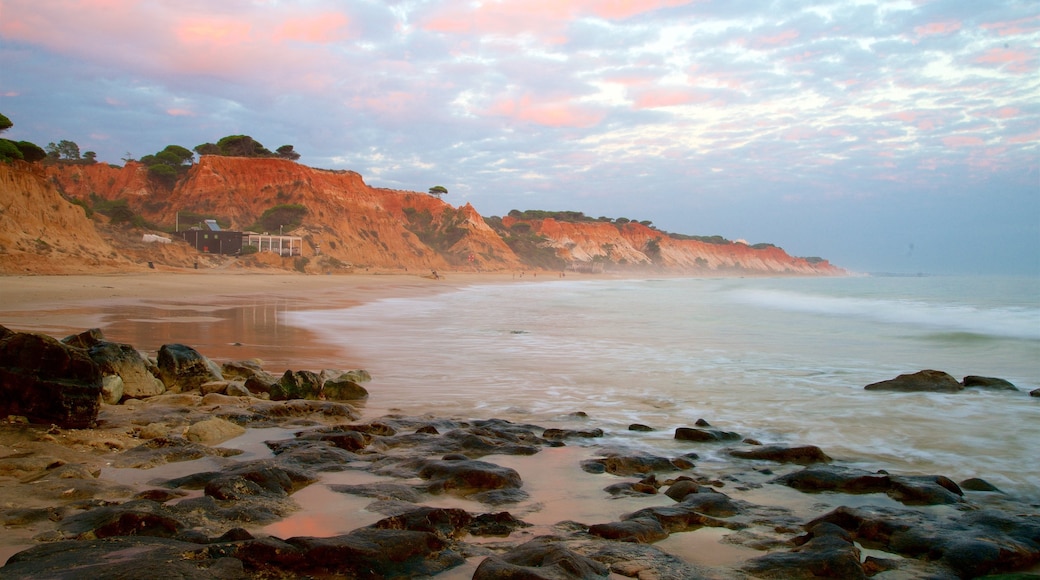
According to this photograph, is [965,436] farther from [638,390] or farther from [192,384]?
[192,384]

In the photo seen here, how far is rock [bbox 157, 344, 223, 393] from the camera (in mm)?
6875

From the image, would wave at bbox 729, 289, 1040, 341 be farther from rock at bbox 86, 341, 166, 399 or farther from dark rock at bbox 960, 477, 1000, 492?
rock at bbox 86, 341, 166, 399

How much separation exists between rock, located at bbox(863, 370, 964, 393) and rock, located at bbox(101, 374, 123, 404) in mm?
8620

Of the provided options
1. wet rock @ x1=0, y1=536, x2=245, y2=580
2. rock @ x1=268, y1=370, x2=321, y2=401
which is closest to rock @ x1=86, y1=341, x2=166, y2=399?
rock @ x1=268, y1=370, x2=321, y2=401

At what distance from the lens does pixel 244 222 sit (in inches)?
2216

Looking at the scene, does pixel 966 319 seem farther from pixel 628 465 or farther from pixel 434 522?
pixel 434 522

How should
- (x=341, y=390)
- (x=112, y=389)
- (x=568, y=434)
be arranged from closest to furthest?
1. (x=568, y=434)
2. (x=112, y=389)
3. (x=341, y=390)

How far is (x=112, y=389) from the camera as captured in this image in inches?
233

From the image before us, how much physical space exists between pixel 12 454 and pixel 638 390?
6.22 meters

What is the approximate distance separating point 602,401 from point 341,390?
116 inches

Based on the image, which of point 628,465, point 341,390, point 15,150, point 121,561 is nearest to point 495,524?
point 628,465

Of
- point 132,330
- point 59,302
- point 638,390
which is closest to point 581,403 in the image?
point 638,390

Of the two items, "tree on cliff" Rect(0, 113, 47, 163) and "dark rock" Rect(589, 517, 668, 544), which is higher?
"tree on cliff" Rect(0, 113, 47, 163)

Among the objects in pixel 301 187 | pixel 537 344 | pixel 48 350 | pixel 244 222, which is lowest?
pixel 537 344
